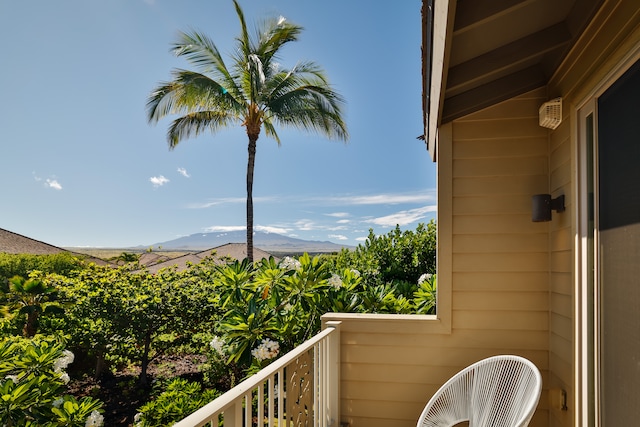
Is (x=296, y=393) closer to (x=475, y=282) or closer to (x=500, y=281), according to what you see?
(x=475, y=282)

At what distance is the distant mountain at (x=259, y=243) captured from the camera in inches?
394

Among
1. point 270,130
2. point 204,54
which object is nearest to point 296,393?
point 204,54

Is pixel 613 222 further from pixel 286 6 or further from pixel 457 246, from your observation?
pixel 286 6

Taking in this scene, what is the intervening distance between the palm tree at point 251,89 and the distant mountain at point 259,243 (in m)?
1.19

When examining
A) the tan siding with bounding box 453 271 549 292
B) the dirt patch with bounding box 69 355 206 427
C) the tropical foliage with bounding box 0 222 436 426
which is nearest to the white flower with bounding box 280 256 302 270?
the tropical foliage with bounding box 0 222 436 426

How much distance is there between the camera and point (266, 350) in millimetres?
3344

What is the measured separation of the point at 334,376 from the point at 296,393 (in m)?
0.73

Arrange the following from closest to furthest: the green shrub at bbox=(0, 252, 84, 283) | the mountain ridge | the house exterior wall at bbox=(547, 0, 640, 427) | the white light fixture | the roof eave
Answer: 1. the roof eave
2. the house exterior wall at bbox=(547, 0, 640, 427)
3. the white light fixture
4. the green shrub at bbox=(0, 252, 84, 283)
5. the mountain ridge

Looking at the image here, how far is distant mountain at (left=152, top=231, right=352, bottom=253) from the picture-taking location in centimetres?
1000

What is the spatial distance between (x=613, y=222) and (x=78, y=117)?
19.7 metres

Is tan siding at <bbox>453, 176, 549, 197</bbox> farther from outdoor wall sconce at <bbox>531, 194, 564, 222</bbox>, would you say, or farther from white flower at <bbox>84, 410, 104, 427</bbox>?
white flower at <bbox>84, 410, 104, 427</bbox>

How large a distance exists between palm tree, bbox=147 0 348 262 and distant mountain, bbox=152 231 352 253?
1.19m

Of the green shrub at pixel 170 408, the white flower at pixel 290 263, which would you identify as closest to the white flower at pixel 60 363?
the green shrub at pixel 170 408

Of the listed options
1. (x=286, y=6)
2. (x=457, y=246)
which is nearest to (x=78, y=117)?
(x=286, y=6)
